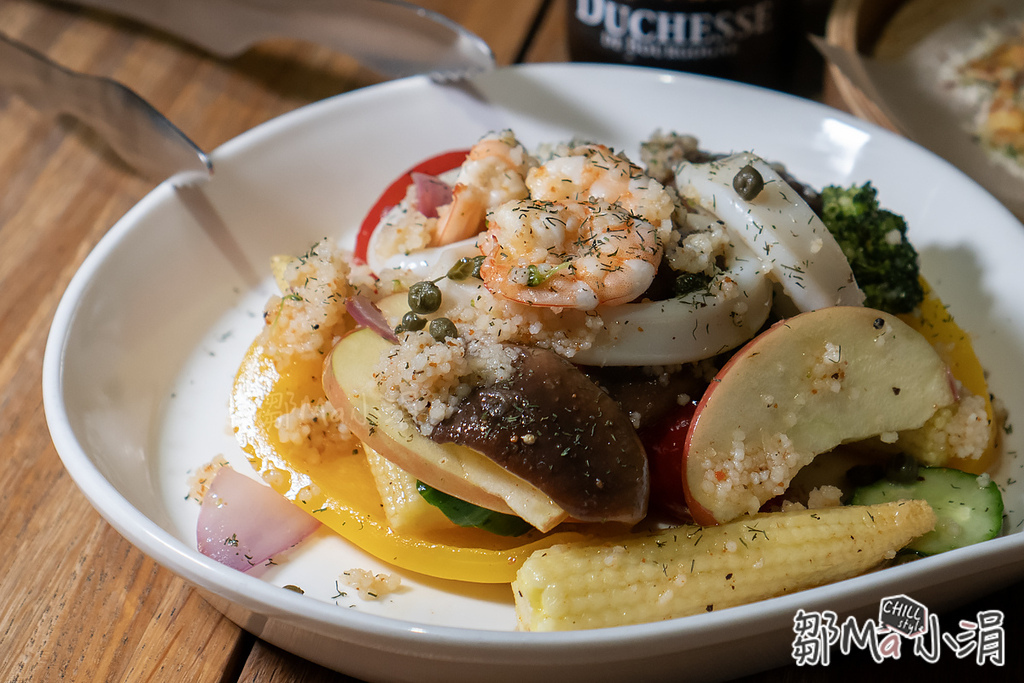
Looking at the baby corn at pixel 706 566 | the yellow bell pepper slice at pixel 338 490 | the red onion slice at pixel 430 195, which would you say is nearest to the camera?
the baby corn at pixel 706 566

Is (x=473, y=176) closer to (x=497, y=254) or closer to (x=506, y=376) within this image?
(x=497, y=254)

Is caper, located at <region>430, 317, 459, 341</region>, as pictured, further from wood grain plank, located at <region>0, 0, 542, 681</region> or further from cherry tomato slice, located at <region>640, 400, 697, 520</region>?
wood grain plank, located at <region>0, 0, 542, 681</region>

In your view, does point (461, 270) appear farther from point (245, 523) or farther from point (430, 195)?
point (245, 523)

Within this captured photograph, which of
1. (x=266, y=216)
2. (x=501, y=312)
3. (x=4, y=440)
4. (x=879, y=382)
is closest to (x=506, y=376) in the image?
(x=501, y=312)

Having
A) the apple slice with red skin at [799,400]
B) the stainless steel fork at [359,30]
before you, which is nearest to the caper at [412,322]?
the apple slice with red skin at [799,400]

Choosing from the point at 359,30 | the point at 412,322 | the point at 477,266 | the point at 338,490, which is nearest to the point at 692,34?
the point at 359,30
